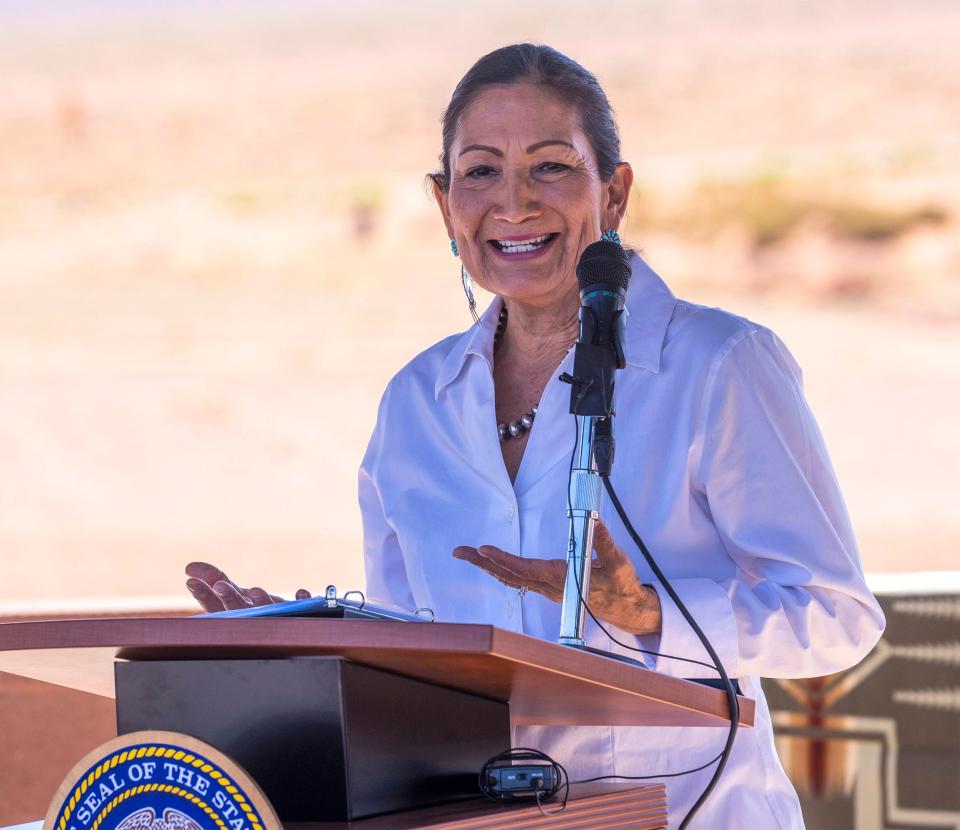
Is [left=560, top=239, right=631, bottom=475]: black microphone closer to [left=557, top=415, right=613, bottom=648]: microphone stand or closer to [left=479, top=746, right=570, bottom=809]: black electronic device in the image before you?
[left=557, top=415, right=613, bottom=648]: microphone stand

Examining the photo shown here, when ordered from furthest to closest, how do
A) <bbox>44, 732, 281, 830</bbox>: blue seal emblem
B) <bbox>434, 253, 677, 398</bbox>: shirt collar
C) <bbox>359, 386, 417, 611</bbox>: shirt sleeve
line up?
<bbox>359, 386, 417, 611</bbox>: shirt sleeve
<bbox>434, 253, 677, 398</bbox>: shirt collar
<bbox>44, 732, 281, 830</bbox>: blue seal emblem

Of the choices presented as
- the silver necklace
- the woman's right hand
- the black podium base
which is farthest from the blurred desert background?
the black podium base

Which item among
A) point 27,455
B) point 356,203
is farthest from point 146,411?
point 356,203

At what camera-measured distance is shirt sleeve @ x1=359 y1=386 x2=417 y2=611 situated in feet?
7.84

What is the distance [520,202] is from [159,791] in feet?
4.18

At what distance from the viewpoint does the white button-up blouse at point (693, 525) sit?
1857 mm

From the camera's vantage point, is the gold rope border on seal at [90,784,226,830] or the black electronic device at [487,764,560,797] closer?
the gold rope border on seal at [90,784,226,830]

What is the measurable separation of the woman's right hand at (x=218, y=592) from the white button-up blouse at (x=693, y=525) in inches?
17.7

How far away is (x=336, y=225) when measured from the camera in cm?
2400

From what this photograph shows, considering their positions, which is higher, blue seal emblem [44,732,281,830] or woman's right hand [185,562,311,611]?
woman's right hand [185,562,311,611]

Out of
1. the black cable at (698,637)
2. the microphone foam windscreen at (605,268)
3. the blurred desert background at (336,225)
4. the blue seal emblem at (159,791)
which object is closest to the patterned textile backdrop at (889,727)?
the black cable at (698,637)

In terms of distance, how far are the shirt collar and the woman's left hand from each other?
43 centimetres

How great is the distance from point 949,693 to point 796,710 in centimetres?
38

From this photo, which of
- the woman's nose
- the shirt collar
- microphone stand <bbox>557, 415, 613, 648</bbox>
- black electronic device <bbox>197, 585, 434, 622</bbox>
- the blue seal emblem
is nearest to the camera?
the blue seal emblem
